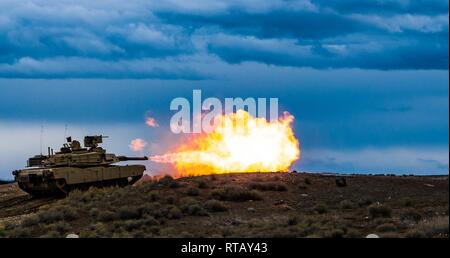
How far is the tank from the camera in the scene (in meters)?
42.4

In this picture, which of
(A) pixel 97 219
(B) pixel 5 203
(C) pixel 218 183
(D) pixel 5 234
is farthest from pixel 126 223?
(B) pixel 5 203

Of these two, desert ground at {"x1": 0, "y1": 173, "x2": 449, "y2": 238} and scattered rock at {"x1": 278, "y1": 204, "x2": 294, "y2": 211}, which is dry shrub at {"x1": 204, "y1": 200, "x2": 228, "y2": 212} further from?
scattered rock at {"x1": 278, "y1": 204, "x2": 294, "y2": 211}

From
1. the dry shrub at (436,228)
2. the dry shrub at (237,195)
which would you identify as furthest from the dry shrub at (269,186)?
the dry shrub at (436,228)

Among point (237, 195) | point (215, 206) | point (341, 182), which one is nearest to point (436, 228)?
point (215, 206)

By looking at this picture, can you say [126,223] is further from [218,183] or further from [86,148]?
[86,148]

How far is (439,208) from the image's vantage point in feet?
98.5

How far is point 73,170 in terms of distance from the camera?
143ft

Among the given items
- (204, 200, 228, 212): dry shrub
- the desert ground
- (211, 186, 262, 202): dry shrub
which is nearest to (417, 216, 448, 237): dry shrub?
the desert ground

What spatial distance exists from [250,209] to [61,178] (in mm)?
15791

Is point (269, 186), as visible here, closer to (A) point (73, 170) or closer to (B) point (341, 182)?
(B) point (341, 182)

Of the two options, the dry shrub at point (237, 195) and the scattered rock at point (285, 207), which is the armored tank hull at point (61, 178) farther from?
the scattered rock at point (285, 207)
